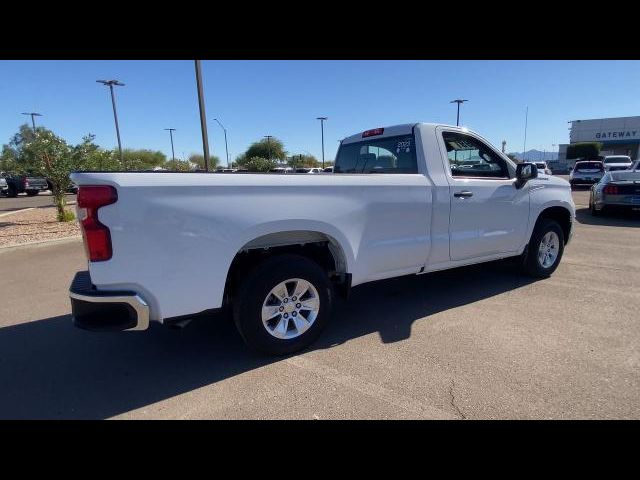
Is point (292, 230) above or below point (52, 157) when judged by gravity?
below

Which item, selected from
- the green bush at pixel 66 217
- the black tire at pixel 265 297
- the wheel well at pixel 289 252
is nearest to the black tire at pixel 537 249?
the wheel well at pixel 289 252

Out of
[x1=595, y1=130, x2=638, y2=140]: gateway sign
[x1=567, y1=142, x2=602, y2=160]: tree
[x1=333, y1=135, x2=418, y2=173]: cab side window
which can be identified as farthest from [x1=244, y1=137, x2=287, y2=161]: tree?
[x1=333, y1=135, x2=418, y2=173]: cab side window

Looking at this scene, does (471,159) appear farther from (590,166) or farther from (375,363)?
(590,166)

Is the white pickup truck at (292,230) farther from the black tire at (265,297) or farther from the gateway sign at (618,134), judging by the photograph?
the gateway sign at (618,134)

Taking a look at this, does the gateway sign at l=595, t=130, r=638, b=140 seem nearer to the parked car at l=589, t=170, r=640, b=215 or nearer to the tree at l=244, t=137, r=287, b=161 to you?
the tree at l=244, t=137, r=287, b=161

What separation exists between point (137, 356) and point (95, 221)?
1.52 m

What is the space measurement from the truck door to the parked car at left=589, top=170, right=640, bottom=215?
7.86m

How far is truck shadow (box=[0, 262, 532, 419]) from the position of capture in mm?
2699

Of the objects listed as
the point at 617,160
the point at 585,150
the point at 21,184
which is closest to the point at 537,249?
the point at 617,160

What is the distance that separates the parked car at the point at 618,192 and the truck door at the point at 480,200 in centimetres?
786

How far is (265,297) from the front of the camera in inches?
118

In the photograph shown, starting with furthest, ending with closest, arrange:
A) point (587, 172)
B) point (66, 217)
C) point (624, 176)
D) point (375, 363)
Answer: point (587, 172)
point (66, 217)
point (624, 176)
point (375, 363)

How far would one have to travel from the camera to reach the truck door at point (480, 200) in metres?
4.03
